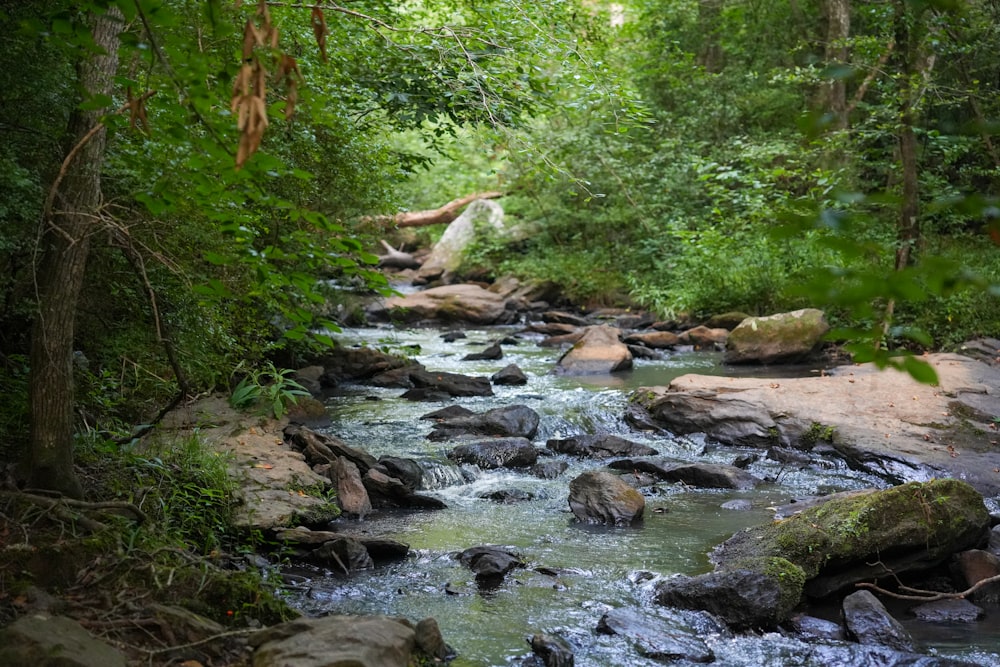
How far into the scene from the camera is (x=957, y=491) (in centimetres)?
582

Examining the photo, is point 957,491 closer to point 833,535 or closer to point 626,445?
point 833,535

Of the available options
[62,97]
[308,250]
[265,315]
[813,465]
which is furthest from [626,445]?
[62,97]

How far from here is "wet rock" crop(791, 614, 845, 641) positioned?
4832mm

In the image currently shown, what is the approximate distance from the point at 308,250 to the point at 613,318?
47.1ft

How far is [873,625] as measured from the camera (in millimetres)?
4781

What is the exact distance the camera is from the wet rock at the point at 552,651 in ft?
14.2

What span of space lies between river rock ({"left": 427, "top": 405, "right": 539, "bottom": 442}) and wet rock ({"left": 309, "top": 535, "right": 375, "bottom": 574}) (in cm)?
333

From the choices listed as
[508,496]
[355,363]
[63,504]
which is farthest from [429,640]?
[355,363]

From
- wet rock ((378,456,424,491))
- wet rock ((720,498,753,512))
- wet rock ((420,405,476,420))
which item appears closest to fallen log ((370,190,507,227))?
wet rock ((420,405,476,420))

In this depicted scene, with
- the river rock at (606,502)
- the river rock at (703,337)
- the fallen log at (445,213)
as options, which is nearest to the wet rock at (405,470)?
the river rock at (606,502)

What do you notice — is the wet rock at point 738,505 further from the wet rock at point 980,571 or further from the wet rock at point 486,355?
the wet rock at point 486,355

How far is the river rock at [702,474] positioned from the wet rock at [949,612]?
2542mm

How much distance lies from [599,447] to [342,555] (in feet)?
12.8

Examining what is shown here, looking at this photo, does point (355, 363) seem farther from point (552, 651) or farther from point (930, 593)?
point (930, 593)
